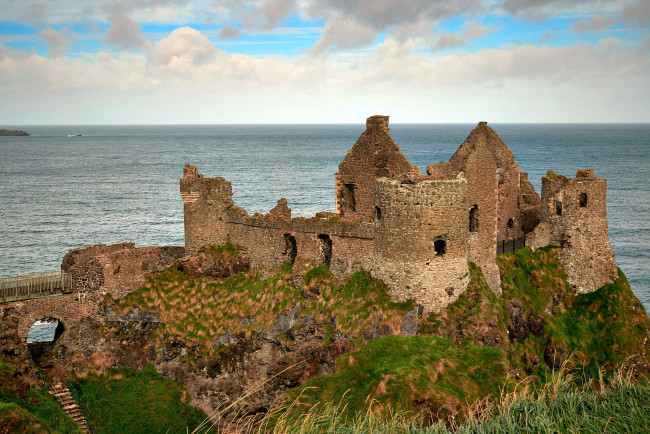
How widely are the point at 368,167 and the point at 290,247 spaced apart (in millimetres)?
6224

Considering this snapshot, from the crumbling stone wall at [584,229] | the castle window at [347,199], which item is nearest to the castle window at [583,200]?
the crumbling stone wall at [584,229]

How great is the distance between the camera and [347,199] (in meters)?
37.5

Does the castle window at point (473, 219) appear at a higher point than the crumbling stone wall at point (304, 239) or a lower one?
higher

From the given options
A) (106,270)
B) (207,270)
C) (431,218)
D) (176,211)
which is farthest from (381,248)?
(176,211)

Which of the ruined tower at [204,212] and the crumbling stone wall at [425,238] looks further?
the ruined tower at [204,212]

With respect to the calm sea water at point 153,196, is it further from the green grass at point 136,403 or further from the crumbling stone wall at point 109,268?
the green grass at point 136,403

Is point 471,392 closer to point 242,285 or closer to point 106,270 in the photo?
point 242,285

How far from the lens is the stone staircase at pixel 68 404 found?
3155 cm

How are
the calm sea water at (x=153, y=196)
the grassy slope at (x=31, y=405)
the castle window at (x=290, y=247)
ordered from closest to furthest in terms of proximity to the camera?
the grassy slope at (x=31, y=405), the castle window at (x=290, y=247), the calm sea water at (x=153, y=196)

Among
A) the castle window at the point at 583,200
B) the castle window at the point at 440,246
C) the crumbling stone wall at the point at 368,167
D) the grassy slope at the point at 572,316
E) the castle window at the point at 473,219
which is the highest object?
the crumbling stone wall at the point at 368,167

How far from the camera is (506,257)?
3497 cm

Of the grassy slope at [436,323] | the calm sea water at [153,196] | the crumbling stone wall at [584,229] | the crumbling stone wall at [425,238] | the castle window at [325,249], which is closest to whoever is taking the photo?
the grassy slope at [436,323]

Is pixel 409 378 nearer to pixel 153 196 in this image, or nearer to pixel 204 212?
pixel 204 212

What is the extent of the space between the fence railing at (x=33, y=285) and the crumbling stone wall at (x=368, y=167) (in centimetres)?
1596
